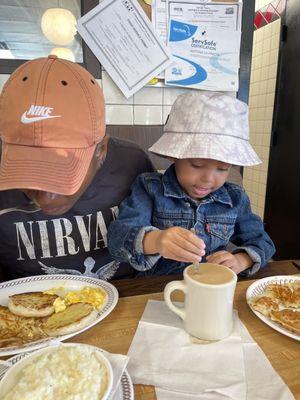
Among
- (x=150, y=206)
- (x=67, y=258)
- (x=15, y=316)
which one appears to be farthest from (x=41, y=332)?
(x=150, y=206)

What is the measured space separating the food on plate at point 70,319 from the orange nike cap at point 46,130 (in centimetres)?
28

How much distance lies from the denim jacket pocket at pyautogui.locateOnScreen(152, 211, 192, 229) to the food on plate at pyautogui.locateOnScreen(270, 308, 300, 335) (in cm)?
41

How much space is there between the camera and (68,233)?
1.06m

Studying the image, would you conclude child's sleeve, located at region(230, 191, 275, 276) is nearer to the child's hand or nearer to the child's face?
the child's hand

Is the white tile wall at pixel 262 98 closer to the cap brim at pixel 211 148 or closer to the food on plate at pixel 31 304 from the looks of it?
the cap brim at pixel 211 148

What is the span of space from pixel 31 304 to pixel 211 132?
0.66m

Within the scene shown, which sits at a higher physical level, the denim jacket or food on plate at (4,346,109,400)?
the denim jacket

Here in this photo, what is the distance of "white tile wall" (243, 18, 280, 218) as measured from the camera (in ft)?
10.9

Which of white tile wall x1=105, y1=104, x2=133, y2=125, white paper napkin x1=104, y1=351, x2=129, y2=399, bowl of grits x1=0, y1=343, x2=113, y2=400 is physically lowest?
white paper napkin x1=104, y1=351, x2=129, y2=399

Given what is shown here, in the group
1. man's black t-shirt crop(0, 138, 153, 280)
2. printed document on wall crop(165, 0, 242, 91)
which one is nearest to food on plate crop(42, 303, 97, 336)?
man's black t-shirt crop(0, 138, 153, 280)

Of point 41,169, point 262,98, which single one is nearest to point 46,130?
point 41,169

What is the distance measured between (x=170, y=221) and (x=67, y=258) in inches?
14.8

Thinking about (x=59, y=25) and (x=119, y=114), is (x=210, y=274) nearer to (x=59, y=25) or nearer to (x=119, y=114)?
(x=119, y=114)

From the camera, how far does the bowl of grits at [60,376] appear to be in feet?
1.42
